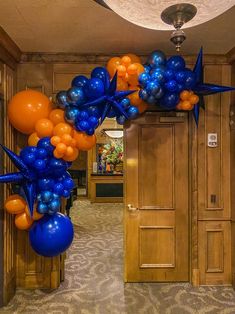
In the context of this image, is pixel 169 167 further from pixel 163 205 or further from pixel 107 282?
pixel 107 282

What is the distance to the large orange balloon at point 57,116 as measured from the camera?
8.39 feet

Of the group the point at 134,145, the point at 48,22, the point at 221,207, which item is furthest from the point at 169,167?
the point at 48,22

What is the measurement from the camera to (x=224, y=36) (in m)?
2.66

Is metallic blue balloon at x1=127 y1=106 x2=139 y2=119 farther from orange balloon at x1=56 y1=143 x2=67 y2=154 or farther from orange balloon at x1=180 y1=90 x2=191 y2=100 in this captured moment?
orange balloon at x1=56 y1=143 x2=67 y2=154

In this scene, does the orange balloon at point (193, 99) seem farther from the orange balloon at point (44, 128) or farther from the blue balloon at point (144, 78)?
the orange balloon at point (44, 128)

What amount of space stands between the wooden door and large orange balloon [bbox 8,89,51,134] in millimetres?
1097

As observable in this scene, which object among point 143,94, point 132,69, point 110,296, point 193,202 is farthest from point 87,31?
point 110,296

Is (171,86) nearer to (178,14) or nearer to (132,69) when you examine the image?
(132,69)

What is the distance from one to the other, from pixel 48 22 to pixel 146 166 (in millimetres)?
1900

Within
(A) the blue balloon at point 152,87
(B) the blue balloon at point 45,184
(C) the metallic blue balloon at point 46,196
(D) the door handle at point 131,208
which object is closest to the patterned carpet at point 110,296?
(D) the door handle at point 131,208

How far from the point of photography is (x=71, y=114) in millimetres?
2471

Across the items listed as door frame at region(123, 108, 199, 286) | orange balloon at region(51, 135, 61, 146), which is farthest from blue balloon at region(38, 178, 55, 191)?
door frame at region(123, 108, 199, 286)

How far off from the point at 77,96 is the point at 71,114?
176mm

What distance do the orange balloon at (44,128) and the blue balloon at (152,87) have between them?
994 millimetres
